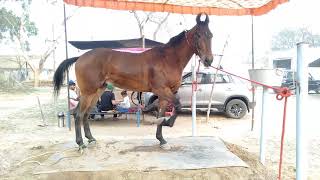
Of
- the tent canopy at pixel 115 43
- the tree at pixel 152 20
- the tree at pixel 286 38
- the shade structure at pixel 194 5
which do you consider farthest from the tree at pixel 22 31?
the tree at pixel 286 38

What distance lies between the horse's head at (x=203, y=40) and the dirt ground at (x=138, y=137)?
149 centimetres

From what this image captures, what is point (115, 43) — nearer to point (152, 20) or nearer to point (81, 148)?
point (81, 148)

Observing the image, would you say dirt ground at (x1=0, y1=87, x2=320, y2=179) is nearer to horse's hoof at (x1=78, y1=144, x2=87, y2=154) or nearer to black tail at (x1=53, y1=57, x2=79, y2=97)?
horse's hoof at (x1=78, y1=144, x2=87, y2=154)

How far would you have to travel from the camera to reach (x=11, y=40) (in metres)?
33.5

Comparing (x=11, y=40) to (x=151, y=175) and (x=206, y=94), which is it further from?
(x=151, y=175)

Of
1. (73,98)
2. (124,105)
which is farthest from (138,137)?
(73,98)

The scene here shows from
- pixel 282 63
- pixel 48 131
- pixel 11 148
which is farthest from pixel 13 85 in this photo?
pixel 282 63

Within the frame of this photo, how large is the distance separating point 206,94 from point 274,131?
324 centimetres

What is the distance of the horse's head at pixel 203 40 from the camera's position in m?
4.56

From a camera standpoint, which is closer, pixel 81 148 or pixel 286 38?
pixel 81 148

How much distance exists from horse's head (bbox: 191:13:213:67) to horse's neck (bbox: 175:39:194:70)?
0.19 meters

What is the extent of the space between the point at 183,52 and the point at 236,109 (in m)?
7.47

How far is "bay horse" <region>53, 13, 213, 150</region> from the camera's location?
4.83 m

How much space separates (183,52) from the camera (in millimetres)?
4871
